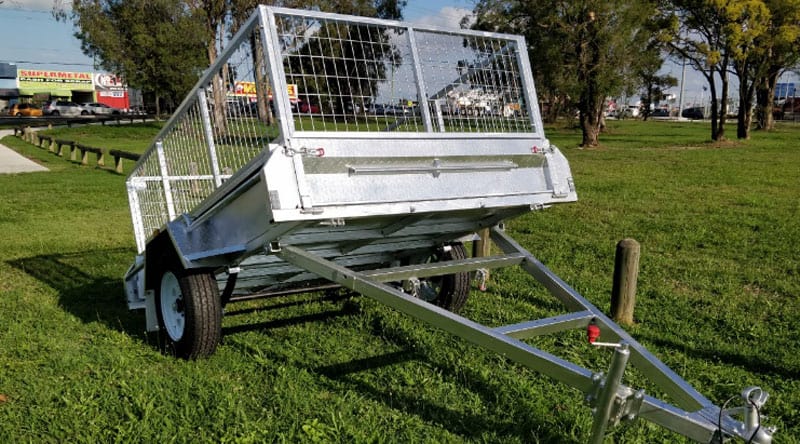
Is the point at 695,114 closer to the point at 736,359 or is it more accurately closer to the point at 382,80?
the point at 736,359

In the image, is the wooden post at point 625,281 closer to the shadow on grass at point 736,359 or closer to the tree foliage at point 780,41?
the shadow on grass at point 736,359

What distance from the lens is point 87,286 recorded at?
7023 mm

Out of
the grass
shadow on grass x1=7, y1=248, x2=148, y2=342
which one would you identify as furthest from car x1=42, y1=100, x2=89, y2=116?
shadow on grass x1=7, y1=248, x2=148, y2=342

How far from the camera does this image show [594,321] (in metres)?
3.88

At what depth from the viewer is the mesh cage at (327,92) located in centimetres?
370

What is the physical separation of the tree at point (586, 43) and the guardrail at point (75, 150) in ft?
49.4

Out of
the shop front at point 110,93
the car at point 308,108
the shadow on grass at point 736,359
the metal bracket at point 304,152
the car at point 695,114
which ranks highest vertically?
the shop front at point 110,93

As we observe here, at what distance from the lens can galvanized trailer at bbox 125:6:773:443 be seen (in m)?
3.40

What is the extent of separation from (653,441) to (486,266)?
149 centimetres

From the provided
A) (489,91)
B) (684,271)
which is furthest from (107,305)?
(684,271)

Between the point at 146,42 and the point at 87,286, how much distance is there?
37.1m

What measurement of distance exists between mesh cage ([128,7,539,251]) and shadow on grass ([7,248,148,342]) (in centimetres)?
145

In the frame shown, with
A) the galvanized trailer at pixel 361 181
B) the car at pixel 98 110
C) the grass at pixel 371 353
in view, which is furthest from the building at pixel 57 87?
the galvanized trailer at pixel 361 181

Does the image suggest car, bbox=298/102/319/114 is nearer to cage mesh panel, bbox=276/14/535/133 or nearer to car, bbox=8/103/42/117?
cage mesh panel, bbox=276/14/535/133
